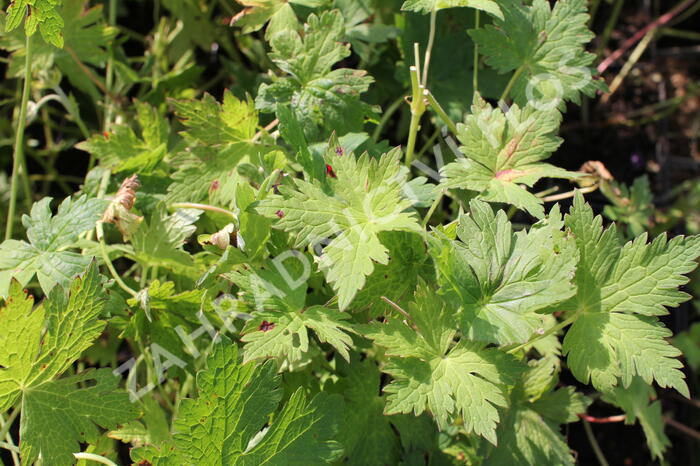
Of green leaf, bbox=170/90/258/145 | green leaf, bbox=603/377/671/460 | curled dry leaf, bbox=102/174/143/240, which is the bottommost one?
green leaf, bbox=603/377/671/460

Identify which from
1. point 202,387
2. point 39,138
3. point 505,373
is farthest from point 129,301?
point 39,138

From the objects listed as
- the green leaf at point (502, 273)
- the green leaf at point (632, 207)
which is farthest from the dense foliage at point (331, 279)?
the green leaf at point (632, 207)

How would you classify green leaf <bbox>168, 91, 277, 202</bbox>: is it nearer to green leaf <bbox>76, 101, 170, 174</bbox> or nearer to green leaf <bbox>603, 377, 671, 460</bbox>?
green leaf <bbox>76, 101, 170, 174</bbox>

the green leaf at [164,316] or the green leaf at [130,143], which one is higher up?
the green leaf at [130,143]

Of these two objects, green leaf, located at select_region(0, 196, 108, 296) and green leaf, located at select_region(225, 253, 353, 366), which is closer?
green leaf, located at select_region(225, 253, 353, 366)

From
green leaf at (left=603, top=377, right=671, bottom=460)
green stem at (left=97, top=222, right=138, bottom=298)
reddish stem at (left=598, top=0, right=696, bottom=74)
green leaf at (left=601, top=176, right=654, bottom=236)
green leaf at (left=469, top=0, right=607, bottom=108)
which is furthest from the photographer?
reddish stem at (left=598, top=0, right=696, bottom=74)

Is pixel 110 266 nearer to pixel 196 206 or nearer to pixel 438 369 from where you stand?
pixel 196 206

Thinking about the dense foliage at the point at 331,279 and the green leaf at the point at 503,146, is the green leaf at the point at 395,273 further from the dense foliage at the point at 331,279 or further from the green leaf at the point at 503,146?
the green leaf at the point at 503,146

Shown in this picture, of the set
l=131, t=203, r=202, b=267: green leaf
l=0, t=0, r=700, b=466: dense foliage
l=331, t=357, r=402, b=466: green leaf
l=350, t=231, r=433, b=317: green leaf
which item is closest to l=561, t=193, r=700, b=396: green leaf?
l=0, t=0, r=700, b=466: dense foliage
